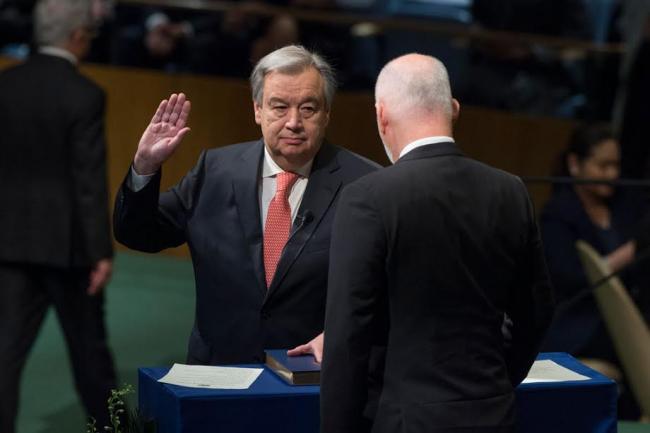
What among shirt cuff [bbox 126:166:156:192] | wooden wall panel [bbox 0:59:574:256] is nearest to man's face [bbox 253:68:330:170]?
shirt cuff [bbox 126:166:156:192]

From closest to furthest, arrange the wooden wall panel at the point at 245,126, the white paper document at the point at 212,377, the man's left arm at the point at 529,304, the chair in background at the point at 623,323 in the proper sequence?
the man's left arm at the point at 529,304, the white paper document at the point at 212,377, the chair in background at the point at 623,323, the wooden wall panel at the point at 245,126

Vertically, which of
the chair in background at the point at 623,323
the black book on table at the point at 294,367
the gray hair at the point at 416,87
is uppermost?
the gray hair at the point at 416,87

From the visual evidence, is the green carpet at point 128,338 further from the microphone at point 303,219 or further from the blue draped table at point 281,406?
the microphone at point 303,219

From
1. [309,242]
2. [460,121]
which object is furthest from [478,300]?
[460,121]

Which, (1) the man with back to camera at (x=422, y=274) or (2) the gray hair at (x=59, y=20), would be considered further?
(2) the gray hair at (x=59, y=20)

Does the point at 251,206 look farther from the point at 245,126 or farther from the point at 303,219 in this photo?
the point at 245,126

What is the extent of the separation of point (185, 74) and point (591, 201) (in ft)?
10.6

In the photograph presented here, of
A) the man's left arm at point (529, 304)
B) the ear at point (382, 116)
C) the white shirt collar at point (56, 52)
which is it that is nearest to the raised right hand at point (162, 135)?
the ear at point (382, 116)

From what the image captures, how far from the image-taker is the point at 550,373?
3.11 m

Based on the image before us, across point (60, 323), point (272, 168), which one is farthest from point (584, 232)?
point (272, 168)

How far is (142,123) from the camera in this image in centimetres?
796

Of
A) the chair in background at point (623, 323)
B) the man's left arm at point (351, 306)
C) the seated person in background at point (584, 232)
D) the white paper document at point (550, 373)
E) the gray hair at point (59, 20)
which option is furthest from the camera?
the seated person in background at point (584, 232)

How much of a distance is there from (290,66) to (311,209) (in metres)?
0.36

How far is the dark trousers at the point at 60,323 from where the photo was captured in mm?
4602
